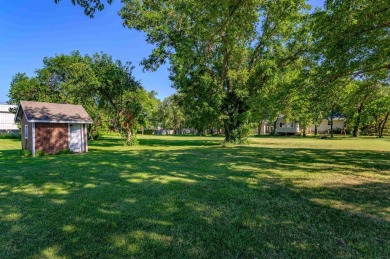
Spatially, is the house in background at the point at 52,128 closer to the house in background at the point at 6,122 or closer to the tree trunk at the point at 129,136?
the tree trunk at the point at 129,136

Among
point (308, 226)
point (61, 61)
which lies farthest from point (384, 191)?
point (61, 61)

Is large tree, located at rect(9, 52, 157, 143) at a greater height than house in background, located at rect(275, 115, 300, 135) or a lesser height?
greater

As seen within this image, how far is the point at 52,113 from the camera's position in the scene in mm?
15242

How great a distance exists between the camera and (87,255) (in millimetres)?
2895

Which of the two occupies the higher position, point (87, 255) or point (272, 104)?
point (272, 104)

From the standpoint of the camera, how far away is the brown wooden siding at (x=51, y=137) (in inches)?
556

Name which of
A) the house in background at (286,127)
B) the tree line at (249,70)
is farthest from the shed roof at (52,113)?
the house in background at (286,127)

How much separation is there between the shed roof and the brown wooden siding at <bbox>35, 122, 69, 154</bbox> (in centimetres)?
45

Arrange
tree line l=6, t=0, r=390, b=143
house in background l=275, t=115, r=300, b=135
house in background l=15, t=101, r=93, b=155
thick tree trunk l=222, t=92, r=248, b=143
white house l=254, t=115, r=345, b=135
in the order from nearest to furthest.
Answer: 1. tree line l=6, t=0, r=390, b=143
2. house in background l=15, t=101, r=93, b=155
3. thick tree trunk l=222, t=92, r=248, b=143
4. white house l=254, t=115, r=345, b=135
5. house in background l=275, t=115, r=300, b=135

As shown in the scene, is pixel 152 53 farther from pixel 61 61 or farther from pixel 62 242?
pixel 61 61

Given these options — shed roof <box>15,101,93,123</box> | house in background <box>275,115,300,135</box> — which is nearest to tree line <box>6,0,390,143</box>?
shed roof <box>15,101,93,123</box>

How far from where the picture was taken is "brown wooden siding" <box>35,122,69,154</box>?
556 inches

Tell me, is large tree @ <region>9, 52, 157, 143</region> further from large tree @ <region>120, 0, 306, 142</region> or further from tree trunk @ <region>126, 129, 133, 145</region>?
large tree @ <region>120, 0, 306, 142</region>

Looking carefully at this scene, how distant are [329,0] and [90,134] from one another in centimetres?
2728
